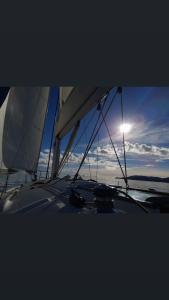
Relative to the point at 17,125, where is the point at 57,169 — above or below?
below

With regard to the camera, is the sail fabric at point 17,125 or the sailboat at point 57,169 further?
the sail fabric at point 17,125

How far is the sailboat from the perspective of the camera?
3.62 ft

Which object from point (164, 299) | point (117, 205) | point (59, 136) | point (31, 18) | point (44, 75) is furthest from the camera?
point (59, 136)

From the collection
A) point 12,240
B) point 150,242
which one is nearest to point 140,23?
point 150,242

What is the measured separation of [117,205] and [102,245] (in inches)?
26.6

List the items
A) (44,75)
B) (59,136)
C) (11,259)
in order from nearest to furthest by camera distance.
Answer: (11,259)
(44,75)
(59,136)

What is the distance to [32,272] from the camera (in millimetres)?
515

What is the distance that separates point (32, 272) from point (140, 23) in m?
1.04

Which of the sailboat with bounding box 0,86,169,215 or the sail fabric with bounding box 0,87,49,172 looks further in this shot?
the sail fabric with bounding box 0,87,49,172

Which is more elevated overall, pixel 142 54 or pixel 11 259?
pixel 142 54

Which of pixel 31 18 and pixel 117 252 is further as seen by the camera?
pixel 31 18

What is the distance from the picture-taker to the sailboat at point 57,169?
1103mm

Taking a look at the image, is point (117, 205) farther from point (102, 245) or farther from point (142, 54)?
point (142, 54)

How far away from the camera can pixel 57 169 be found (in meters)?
2.73
